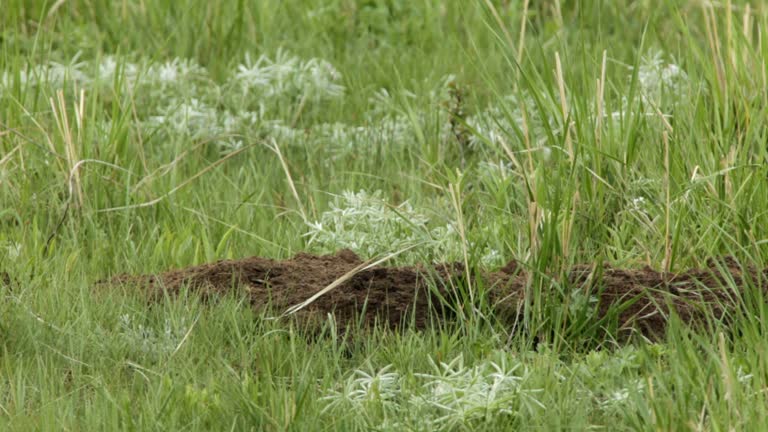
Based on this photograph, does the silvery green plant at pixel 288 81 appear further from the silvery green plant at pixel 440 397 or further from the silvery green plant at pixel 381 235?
the silvery green plant at pixel 440 397

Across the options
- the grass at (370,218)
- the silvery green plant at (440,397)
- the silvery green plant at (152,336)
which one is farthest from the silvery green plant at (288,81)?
the silvery green plant at (440,397)

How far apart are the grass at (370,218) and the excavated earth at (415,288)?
0.07 meters

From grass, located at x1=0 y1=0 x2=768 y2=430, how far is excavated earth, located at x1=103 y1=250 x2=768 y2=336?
70 millimetres

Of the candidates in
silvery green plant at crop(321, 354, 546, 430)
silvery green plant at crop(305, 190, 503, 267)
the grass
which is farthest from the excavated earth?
silvery green plant at crop(321, 354, 546, 430)

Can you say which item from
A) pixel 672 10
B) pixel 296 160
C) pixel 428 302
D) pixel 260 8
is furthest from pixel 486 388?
pixel 260 8

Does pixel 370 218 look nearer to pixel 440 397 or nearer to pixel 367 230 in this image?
pixel 367 230

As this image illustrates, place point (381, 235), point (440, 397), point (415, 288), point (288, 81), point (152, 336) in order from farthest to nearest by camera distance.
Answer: point (288, 81), point (381, 235), point (415, 288), point (152, 336), point (440, 397)

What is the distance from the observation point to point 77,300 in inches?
130

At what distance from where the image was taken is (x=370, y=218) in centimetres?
380

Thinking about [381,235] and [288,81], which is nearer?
[381,235]

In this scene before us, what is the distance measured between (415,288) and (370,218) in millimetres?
503

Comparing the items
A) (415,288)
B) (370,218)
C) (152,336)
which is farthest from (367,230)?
(152,336)

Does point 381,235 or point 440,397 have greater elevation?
point 440,397

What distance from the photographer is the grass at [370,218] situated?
2.67m
